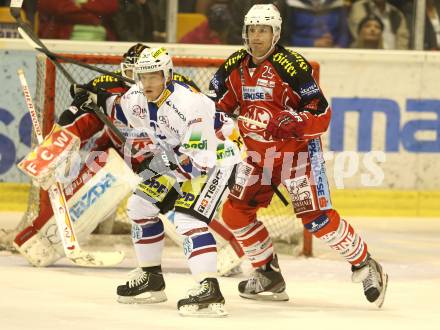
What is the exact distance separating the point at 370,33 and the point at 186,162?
4298 millimetres

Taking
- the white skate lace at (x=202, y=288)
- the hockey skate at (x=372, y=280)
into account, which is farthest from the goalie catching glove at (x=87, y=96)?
the hockey skate at (x=372, y=280)

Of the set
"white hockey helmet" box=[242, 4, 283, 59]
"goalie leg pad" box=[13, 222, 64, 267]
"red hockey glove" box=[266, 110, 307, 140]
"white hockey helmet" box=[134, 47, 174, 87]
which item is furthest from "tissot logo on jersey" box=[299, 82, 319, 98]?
"goalie leg pad" box=[13, 222, 64, 267]

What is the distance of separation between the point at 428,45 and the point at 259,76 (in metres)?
3.72

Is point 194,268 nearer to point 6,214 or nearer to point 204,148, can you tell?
point 204,148

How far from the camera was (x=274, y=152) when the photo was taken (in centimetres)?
673

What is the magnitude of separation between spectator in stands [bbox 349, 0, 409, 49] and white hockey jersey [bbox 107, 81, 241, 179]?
403 cm

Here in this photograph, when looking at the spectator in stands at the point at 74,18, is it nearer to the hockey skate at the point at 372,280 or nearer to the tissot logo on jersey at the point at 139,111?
the tissot logo on jersey at the point at 139,111

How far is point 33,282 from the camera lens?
22.9ft

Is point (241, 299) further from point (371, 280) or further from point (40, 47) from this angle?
point (40, 47)

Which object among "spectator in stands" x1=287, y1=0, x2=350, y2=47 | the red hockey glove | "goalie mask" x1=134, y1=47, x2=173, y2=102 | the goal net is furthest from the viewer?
"spectator in stands" x1=287, y1=0, x2=350, y2=47

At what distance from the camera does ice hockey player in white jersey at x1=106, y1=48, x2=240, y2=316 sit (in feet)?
19.7

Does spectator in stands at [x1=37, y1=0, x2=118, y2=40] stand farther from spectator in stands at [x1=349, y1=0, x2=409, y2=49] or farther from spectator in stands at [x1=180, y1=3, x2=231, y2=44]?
spectator in stands at [x1=349, y1=0, x2=409, y2=49]

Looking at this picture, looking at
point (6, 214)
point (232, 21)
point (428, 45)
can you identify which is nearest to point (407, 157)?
point (428, 45)

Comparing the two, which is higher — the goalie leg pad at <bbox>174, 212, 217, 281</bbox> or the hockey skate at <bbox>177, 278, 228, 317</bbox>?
the goalie leg pad at <bbox>174, 212, 217, 281</bbox>
